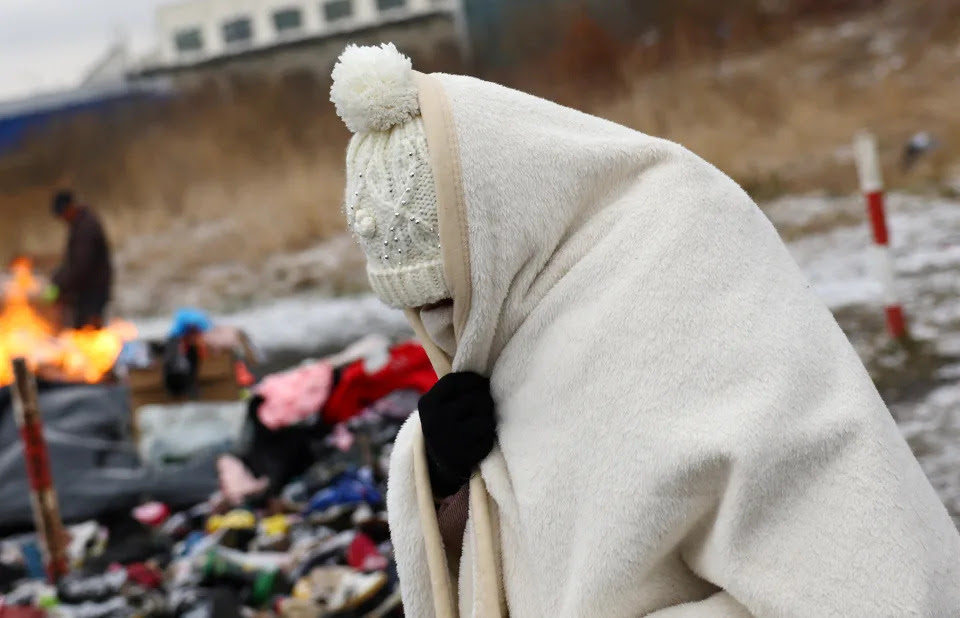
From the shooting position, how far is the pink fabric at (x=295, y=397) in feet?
16.1

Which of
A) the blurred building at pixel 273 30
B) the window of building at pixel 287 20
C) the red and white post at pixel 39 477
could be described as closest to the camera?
the red and white post at pixel 39 477

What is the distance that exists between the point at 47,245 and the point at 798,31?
8.47 meters

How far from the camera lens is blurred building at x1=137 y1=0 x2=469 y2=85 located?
10984 mm

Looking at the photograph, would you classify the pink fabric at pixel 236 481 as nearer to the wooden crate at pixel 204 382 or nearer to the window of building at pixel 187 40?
the wooden crate at pixel 204 382

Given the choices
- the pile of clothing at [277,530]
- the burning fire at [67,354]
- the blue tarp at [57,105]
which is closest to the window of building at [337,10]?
the blue tarp at [57,105]

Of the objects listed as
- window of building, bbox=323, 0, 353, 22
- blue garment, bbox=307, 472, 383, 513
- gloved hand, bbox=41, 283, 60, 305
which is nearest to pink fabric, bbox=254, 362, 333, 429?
blue garment, bbox=307, 472, 383, 513

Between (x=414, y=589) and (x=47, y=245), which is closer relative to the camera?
(x=414, y=589)

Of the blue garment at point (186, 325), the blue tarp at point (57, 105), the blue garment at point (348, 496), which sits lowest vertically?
the blue garment at point (348, 496)

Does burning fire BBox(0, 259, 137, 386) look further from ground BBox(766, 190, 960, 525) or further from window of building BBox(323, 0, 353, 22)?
window of building BBox(323, 0, 353, 22)

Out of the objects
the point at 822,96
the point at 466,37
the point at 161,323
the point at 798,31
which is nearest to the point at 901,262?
the point at 822,96

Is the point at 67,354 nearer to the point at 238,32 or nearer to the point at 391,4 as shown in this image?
the point at 391,4

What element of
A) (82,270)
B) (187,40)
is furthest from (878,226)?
(187,40)

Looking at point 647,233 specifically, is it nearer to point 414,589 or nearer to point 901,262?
point 414,589

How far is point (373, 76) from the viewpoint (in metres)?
1.57
